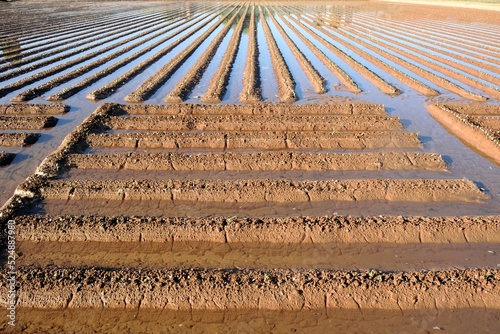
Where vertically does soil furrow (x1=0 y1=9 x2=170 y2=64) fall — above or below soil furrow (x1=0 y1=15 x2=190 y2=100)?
above

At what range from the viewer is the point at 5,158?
32.6 ft

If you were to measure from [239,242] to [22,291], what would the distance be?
381 cm

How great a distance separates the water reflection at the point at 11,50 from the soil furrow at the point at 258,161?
54.1 feet

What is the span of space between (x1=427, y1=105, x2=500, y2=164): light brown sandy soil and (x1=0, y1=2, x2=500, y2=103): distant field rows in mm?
1929

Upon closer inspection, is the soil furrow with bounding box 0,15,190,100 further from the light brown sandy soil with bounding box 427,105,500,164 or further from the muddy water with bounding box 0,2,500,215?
the light brown sandy soil with bounding box 427,105,500,164

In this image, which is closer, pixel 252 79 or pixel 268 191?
pixel 268 191

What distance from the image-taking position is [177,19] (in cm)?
4328

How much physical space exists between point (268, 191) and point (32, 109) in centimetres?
1091

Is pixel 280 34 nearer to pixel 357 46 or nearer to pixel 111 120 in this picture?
pixel 357 46

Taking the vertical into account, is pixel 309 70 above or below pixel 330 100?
above

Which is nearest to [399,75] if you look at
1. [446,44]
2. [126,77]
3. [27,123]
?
[446,44]

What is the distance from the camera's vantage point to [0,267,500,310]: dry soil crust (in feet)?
A: 18.1

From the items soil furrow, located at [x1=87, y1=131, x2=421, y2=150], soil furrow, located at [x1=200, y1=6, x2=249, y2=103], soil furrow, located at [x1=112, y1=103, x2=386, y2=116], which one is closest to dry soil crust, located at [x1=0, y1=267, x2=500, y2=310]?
soil furrow, located at [x1=87, y1=131, x2=421, y2=150]

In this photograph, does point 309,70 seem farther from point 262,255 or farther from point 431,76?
point 262,255
